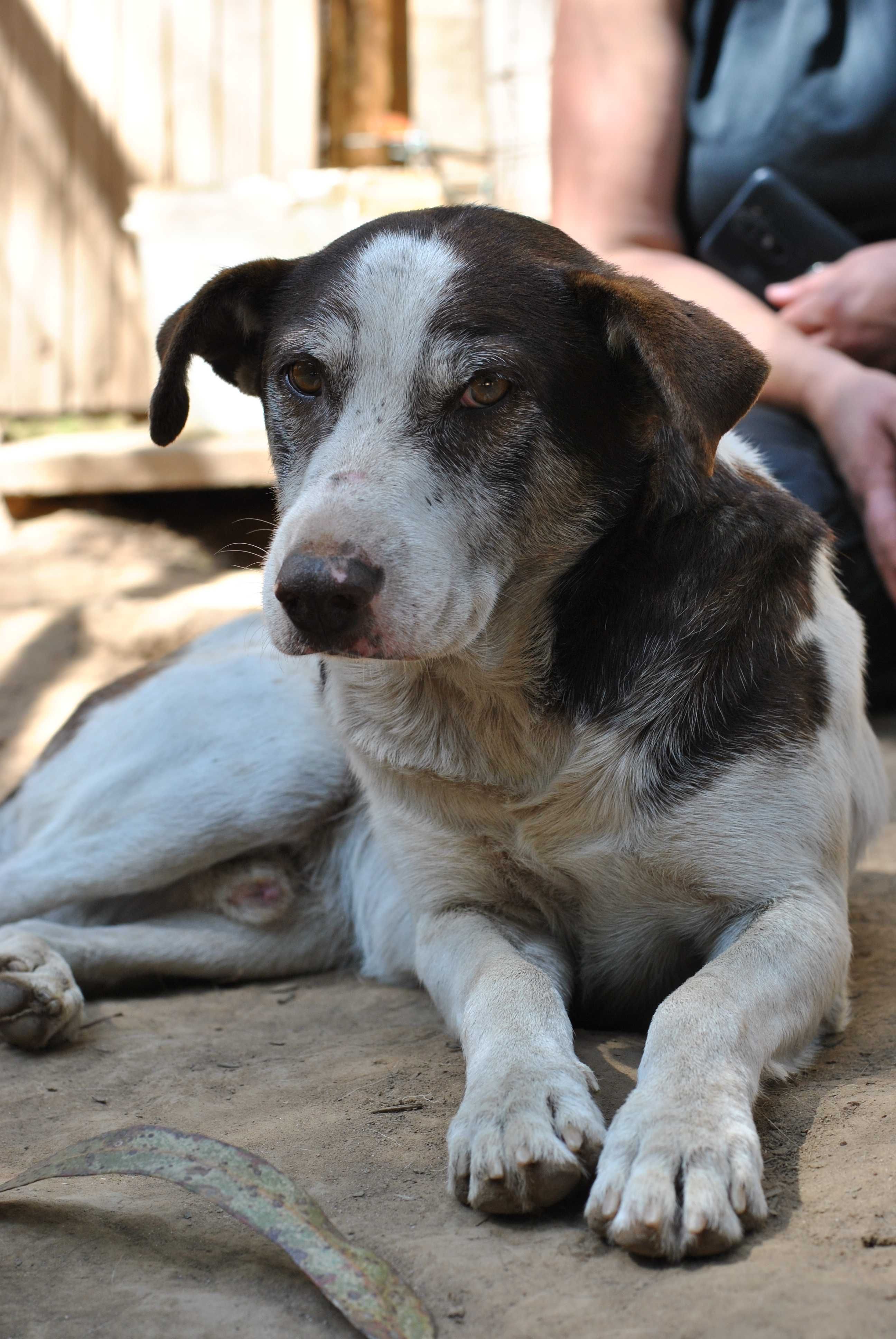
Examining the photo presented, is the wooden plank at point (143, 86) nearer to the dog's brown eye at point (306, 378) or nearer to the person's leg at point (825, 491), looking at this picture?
the person's leg at point (825, 491)

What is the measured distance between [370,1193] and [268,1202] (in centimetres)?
20

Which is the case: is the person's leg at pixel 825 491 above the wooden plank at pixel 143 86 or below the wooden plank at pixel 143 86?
below

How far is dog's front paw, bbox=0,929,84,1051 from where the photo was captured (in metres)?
2.20

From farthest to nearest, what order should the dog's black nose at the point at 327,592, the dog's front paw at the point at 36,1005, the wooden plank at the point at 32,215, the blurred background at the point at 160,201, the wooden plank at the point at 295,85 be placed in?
the wooden plank at the point at 295,85 < the wooden plank at the point at 32,215 < the blurred background at the point at 160,201 < the dog's front paw at the point at 36,1005 < the dog's black nose at the point at 327,592

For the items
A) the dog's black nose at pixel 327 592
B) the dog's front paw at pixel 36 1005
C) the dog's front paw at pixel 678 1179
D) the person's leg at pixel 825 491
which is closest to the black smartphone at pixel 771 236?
the person's leg at pixel 825 491

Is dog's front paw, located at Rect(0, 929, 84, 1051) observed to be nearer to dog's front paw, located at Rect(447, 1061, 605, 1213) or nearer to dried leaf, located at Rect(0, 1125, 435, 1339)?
dried leaf, located at Rect(0, 1125, 435, 1339)

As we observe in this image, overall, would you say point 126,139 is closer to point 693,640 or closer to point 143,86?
point 143,86

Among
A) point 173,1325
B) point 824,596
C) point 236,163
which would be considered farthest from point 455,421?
point 236,163

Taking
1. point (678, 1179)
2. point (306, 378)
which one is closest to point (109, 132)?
point (306, 378)

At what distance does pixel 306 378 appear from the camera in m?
2.01

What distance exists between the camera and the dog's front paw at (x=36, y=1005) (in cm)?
220

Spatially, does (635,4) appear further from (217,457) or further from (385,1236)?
(385,1236)

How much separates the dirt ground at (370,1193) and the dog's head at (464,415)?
65 cm

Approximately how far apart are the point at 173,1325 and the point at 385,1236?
25 centimetres
